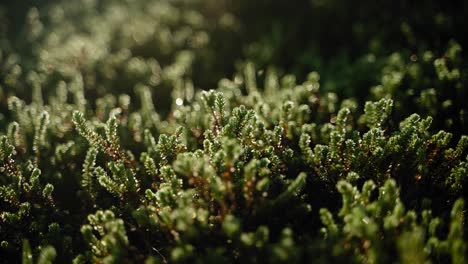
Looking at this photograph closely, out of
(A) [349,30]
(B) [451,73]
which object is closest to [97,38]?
(A) [349,30]

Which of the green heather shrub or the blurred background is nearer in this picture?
the green heather shrub

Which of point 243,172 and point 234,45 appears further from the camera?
point 234,45

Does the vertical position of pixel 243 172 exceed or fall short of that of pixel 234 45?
it falls short

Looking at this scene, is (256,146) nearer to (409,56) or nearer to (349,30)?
(409,56)

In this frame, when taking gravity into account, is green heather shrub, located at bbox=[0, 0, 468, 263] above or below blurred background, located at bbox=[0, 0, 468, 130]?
below
